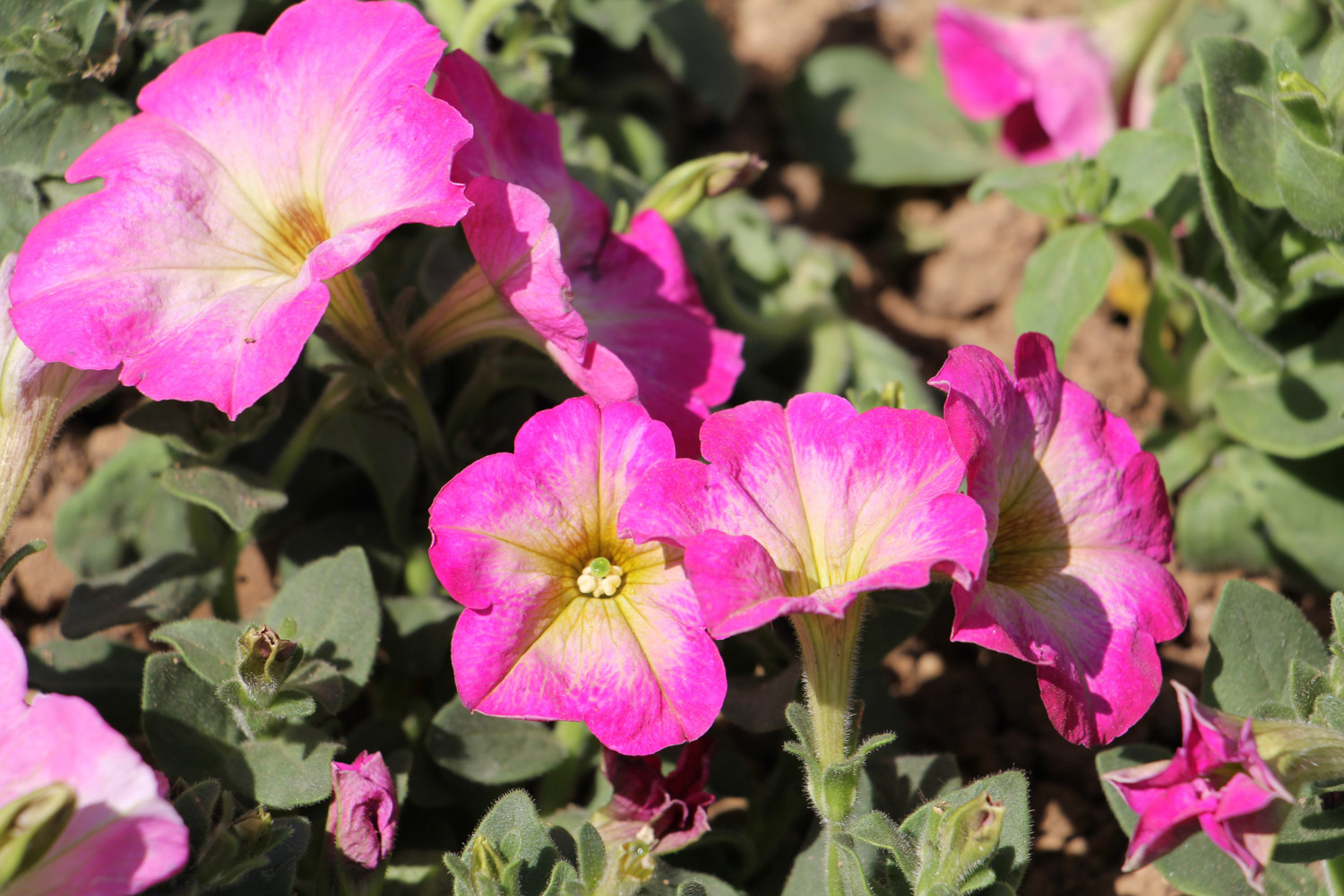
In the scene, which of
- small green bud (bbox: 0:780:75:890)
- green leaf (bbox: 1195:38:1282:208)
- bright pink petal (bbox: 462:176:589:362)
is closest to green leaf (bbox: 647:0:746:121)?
green leaf (bbox: 1195:38:1282:208)

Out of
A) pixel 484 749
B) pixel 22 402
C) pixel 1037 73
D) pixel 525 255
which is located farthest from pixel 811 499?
pixel 1037 73

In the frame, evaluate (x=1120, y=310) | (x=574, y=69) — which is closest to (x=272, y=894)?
(x=574, y=69)

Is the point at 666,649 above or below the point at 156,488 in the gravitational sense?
above

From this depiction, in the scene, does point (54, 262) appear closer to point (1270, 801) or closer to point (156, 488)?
point (156, 488)

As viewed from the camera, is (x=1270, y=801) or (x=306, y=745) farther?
(x=306, y=745)

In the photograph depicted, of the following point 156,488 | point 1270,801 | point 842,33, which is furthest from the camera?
point 842,33

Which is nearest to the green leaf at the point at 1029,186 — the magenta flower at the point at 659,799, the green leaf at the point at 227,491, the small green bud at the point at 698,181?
the small green bud at the point at 698,181
